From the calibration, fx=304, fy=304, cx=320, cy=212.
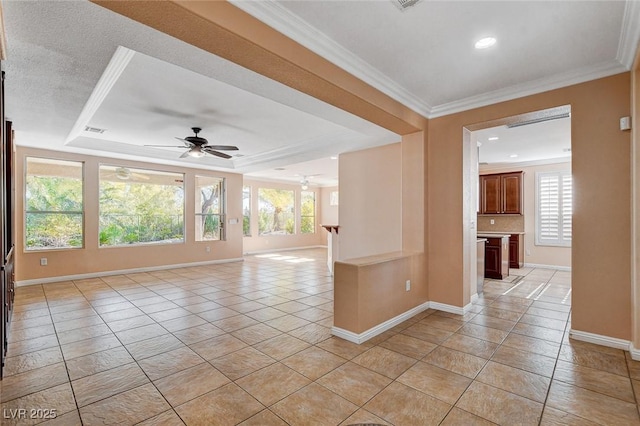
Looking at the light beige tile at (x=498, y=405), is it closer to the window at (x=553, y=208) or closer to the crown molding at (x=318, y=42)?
the crown molding at (x=318, y=42)

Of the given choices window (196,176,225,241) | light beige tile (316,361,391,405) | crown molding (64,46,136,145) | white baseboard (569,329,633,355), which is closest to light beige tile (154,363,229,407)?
light beige tile (316,361,391,405)

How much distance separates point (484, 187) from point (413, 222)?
4850mm

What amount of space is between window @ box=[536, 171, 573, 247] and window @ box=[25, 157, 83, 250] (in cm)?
1032

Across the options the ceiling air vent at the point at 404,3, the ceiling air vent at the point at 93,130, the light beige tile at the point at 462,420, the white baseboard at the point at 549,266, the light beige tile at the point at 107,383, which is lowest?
the white baseboard at the point at 549,266

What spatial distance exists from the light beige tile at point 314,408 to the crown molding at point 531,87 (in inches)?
139

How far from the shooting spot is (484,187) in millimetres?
7910

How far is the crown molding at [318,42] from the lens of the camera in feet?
6.77

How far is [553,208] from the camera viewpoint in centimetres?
725

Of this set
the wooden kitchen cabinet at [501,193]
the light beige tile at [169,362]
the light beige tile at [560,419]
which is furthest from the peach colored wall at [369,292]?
the wooden kitchen cabinet at [501,193]

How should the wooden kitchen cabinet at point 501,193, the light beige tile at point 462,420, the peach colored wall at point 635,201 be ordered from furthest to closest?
the wooden kitchen cabinet at point 501,193 → the peach colored wall at point 635,201 → the light beige tile at point 462,420

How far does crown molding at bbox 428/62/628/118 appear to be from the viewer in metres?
2.91

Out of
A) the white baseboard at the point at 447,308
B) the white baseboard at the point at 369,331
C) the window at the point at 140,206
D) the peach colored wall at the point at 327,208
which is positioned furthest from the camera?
the peach colored wall at the point at 327,208

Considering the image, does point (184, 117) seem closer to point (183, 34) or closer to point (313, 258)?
point (183, 34)

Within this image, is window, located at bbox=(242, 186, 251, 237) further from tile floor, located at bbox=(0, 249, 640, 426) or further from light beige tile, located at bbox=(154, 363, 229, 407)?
light beige tile, located at bbox=(154, 363, 229, 407)
